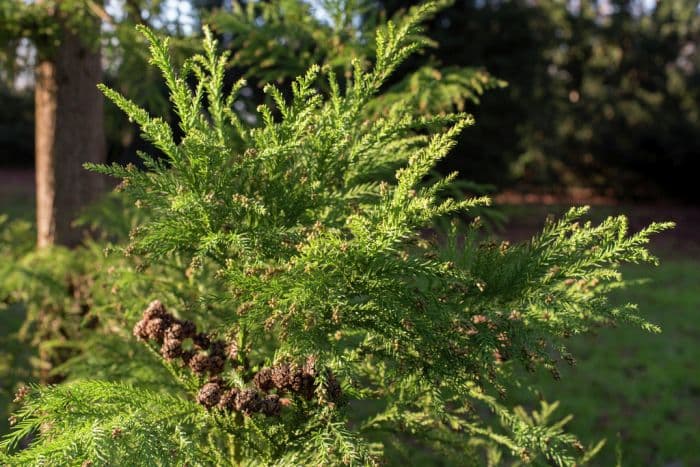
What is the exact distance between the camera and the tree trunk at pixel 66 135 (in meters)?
5.29

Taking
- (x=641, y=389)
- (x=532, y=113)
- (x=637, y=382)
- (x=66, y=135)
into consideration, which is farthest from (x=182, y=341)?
(x=532, y=113)

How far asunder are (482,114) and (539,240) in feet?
56.7

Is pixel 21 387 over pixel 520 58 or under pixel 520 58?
under

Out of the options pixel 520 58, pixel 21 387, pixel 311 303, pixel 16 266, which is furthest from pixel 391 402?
pixel 520 58

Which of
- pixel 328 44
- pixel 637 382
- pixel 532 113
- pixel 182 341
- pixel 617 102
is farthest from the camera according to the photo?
pixel 617 102

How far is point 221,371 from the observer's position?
7.41 ft

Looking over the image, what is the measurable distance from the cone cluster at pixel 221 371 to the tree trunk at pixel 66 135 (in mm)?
3528

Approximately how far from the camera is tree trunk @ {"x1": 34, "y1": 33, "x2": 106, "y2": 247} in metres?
5.29

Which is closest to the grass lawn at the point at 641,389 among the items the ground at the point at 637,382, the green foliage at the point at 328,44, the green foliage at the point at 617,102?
the ground at the point at 637,382

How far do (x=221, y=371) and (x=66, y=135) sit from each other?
12.4 ft

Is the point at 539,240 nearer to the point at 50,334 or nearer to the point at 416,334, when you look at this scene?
the point at 416,334

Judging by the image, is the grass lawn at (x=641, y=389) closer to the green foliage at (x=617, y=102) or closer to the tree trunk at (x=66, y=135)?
the tree trunk at (x=66, y=135)

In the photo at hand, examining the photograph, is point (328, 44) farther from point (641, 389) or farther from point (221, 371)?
point (641, 389)

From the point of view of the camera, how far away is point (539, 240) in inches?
83.5
